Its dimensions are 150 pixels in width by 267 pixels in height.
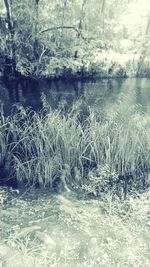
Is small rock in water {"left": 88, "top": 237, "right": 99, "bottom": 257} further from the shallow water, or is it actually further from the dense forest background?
the dense forest background

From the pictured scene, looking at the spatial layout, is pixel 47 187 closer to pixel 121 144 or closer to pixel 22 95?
pixel 121 144

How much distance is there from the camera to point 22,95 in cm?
796

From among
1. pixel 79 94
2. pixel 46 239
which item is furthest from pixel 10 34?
pixel 46 239

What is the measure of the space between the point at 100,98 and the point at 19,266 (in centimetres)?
608

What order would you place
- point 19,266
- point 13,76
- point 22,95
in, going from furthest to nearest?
point 13,76 → point 22,95 → point 19,266

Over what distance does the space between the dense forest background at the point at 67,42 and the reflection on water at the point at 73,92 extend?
47 cm

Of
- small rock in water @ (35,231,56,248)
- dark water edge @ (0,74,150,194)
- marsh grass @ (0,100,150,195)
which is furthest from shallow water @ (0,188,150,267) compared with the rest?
dark water edge @ (0,74,150,194)

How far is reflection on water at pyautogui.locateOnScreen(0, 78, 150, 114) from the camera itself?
24.9 ft

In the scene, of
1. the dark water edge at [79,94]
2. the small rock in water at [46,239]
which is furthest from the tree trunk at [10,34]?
the small rock in water at [46,239]

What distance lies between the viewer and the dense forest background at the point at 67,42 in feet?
29.3

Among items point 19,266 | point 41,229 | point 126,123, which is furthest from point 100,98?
point 19,266

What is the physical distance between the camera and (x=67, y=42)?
31.9 ft

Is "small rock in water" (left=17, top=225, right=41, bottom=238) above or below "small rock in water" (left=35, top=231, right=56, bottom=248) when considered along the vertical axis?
above

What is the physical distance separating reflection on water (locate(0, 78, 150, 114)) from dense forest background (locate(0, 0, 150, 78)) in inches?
18.6
